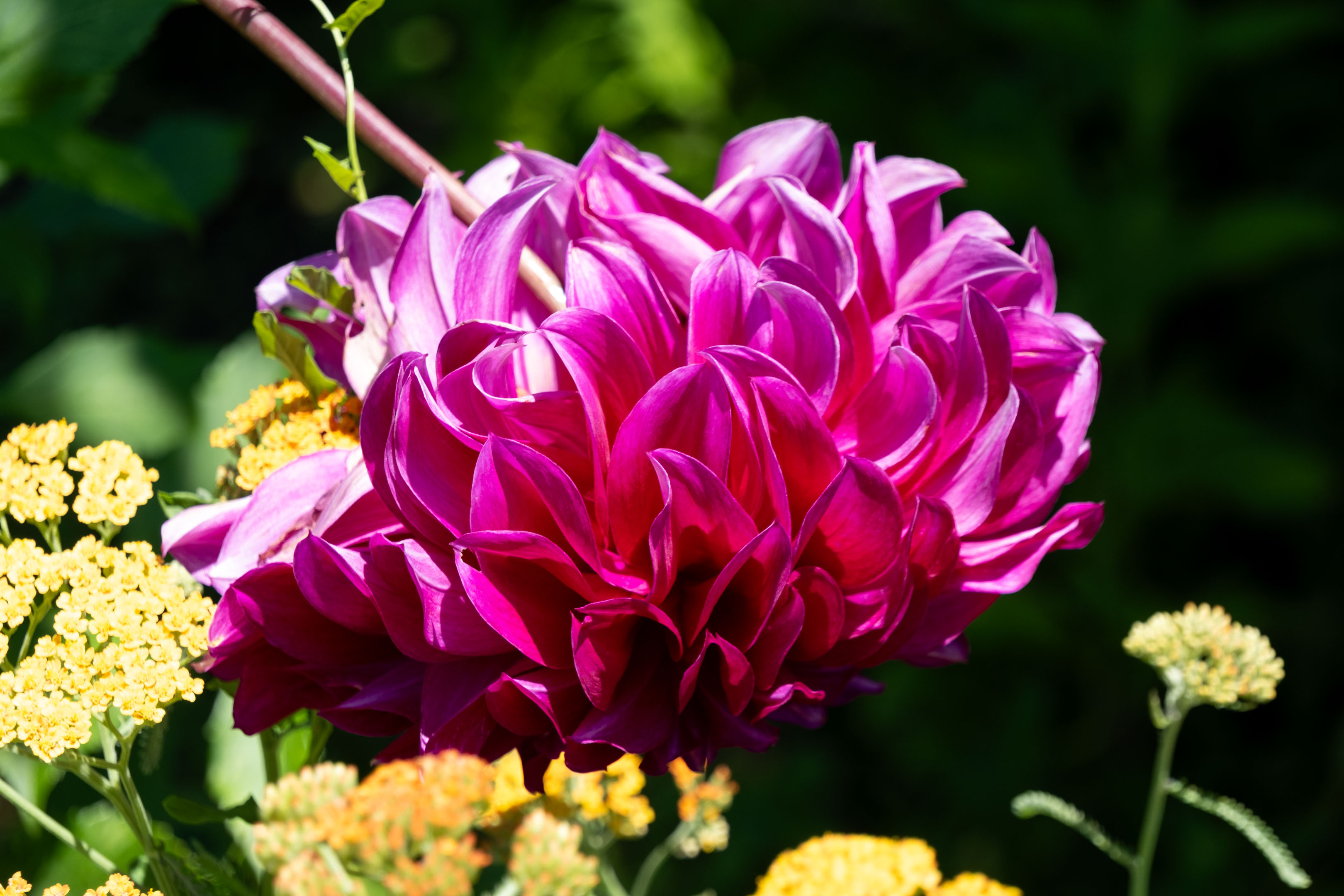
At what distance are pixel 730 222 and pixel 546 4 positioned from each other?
7.33ft

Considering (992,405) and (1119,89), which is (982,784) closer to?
(1119,89)

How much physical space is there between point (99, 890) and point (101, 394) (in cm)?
60

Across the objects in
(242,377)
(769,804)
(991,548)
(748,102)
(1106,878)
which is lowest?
(1106,878)

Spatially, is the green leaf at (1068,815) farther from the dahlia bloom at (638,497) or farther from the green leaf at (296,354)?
the green leaf at (296,354)

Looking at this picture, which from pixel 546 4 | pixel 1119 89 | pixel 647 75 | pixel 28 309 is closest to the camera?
pixel 28 309

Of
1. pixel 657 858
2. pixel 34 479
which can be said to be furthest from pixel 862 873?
pixel 34 479

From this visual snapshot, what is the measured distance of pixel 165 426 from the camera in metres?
0.83

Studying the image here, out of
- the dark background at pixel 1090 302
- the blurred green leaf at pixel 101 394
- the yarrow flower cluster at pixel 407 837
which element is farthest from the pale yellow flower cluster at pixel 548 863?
the dark background at pixel 1090 302

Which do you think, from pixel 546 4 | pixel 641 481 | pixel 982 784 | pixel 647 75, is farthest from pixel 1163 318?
pixel 641 481

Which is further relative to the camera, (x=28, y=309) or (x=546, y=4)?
(x=546, y=4)

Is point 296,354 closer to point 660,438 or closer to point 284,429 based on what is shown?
point 284,429

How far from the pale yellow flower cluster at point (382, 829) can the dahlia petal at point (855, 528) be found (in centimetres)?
13

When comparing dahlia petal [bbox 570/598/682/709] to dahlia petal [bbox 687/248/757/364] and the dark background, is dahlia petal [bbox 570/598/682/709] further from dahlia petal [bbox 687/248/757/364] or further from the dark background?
the dark background

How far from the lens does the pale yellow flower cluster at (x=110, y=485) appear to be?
42 centimetres
